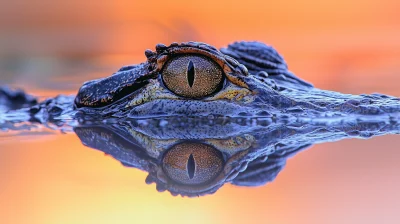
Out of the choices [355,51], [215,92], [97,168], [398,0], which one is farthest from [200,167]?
[398,0]

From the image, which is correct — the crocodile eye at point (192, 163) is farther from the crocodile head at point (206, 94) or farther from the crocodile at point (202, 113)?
the crocodile head at point (206, 94)

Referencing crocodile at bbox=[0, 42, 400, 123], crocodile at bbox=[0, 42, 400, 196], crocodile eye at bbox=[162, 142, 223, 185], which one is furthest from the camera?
crocodile at bbox=[0, 42, 400, 123]

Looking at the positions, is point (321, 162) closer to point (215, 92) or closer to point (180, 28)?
point (215, 92)

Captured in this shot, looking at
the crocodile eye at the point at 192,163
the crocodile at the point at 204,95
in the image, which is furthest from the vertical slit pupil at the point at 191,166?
the crocodile at the point at 204,95

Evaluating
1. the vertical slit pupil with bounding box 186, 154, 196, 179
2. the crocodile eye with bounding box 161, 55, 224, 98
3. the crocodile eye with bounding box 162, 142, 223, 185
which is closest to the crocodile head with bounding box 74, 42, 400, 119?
the crocodile eye with bounding box 161, 55, 224, 98

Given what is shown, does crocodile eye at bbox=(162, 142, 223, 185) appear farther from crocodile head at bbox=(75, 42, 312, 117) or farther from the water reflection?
crocodile head at bbox=(75, 42, 312, 117)
